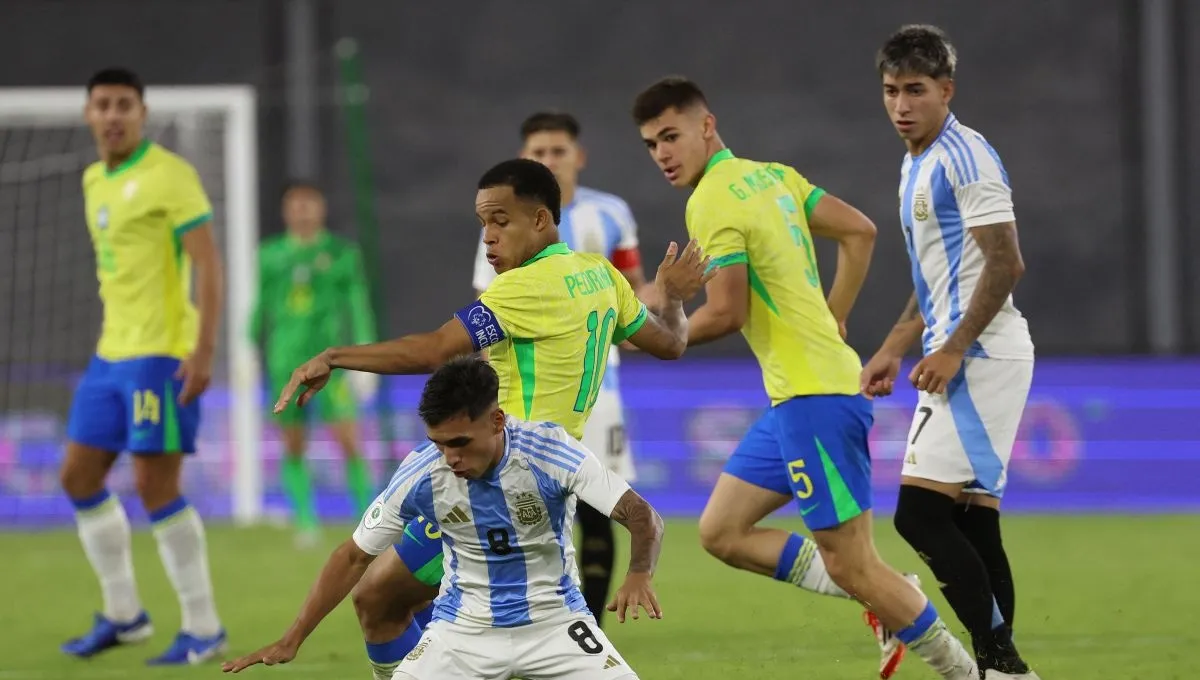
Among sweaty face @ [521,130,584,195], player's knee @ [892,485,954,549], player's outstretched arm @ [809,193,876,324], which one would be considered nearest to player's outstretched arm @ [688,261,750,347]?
player's outstretched arm @ [809,193,876,324]

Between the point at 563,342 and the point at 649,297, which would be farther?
the point at 649,297

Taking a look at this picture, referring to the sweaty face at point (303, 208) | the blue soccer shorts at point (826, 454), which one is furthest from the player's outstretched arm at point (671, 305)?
the sweaty face at point (303, 208)

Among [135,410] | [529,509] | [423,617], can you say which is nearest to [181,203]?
[135,410]

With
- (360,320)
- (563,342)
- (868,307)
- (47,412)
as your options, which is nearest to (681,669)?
(563,342)

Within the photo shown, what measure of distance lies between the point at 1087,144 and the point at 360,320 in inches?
310

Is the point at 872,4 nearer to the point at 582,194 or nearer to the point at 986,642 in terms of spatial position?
the point at 582,194

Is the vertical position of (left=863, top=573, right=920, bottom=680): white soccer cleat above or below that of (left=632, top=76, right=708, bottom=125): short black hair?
below

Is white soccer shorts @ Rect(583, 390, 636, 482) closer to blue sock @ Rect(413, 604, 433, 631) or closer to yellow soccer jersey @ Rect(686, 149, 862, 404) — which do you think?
yellow soccer jersey @ Rect(686, 149, 862, 404)

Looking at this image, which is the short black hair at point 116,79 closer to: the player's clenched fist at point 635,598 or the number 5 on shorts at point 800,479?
the number 5 on shorts at point 800,479

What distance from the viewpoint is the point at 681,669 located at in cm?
580

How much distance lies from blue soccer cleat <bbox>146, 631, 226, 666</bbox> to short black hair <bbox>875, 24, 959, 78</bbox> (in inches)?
128

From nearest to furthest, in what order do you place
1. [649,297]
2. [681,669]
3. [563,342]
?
[563,342] → [649,297] → [681,669]

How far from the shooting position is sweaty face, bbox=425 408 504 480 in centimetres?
393

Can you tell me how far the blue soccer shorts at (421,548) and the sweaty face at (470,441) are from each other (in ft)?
1.60
